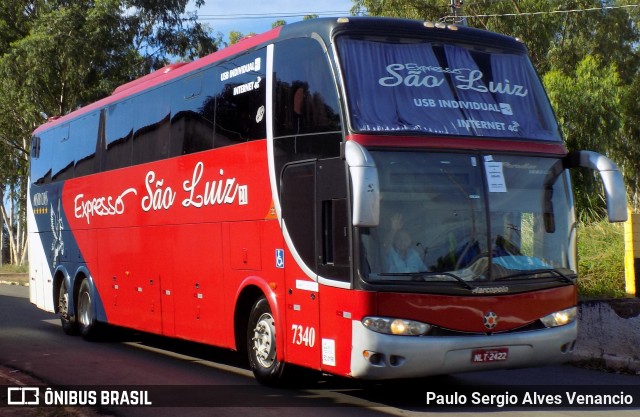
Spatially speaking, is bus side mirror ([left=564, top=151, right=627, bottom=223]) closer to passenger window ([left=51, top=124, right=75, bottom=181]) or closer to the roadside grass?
the roadside grass

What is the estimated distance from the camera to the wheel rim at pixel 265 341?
34.6 feet

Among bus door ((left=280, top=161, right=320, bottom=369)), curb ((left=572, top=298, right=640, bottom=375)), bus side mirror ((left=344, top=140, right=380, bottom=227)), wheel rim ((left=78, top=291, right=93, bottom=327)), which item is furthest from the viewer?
wheel rim ((left=78, top=291, right=93, bottom=327))

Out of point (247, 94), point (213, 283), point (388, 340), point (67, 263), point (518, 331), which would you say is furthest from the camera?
point (67, 263)

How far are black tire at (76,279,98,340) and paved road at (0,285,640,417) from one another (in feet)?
2.93

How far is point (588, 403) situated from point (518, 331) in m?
1.36

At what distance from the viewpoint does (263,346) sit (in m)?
10.7

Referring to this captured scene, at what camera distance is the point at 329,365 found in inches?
365

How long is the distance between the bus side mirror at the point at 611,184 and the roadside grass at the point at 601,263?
8.25 metres

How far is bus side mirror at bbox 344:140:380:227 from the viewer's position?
26.9ft

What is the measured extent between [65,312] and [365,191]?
10.8 meters

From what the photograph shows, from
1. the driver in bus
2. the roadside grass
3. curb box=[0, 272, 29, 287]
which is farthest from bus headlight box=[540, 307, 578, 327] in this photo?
curb box=[0, 272, 29, 287]

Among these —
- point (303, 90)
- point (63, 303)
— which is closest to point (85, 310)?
point (63, 303)

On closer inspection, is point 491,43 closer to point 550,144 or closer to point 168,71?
point 550,144

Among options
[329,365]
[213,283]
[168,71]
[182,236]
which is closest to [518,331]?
[329,365]
